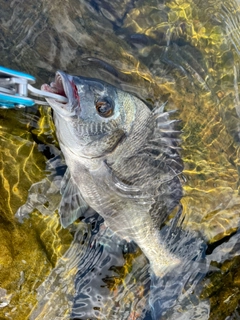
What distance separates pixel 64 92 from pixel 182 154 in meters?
2.06

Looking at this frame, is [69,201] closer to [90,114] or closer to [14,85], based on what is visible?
[90,114]

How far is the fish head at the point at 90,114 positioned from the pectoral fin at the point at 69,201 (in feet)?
1.99

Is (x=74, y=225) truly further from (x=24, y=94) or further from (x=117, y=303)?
(x=24, y=94)

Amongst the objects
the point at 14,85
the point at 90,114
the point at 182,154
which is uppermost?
the point at 14,85

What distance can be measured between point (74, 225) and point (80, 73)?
199 cm

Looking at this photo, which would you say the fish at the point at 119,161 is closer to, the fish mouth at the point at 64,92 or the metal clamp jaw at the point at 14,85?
the fish mouth at the point at 64,92

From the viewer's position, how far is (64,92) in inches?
125

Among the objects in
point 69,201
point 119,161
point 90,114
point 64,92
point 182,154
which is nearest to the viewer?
point 64,92

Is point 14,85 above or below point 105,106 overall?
above

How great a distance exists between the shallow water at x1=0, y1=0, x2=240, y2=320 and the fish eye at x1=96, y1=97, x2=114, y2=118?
0.93 meters

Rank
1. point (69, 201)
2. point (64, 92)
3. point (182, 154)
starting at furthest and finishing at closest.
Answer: point (182, 154) → point (69, 201) → point (64, 92)

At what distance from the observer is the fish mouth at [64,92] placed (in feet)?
10.1

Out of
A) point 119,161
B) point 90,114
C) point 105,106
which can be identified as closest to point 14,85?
point 90,114

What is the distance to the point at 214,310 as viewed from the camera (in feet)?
15.1
